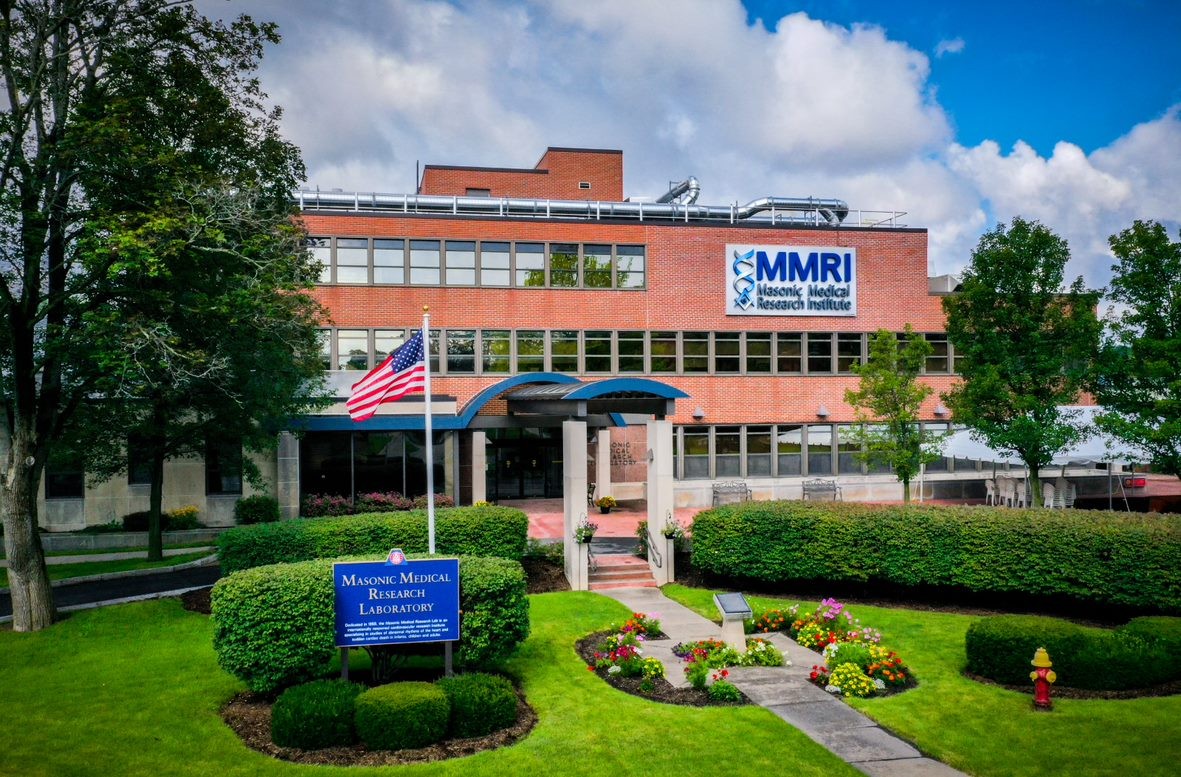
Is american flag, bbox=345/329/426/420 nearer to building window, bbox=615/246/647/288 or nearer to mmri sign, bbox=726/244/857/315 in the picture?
building window, bbox=615/246/647/288

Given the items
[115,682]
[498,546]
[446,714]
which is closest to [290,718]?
[446,714]

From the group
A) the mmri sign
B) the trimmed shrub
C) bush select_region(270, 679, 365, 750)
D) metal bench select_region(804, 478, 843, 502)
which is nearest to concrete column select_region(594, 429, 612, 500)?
metal bench select_region(804, 478, 843, 502)

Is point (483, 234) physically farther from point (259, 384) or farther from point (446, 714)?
point (446, 714)

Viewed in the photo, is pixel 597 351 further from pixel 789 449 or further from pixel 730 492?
pixel 789 449

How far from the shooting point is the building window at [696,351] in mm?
36375

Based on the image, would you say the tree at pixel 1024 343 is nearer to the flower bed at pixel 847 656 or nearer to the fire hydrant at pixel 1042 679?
the flower bed at pixel 847 656

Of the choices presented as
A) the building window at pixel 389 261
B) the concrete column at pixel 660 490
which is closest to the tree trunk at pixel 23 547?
the concrete column at pixel 660 490

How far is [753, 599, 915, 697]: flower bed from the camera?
1295cm

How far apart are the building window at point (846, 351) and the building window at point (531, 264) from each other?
1265cm

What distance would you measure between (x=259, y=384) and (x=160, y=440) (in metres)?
3.49

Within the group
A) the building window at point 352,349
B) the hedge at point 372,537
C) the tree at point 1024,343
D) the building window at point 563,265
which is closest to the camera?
the hedge at point 372,537

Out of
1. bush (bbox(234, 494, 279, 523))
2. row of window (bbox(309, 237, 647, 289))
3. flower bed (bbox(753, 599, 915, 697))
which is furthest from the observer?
row of window (bbox(309, 237, 647, 289))

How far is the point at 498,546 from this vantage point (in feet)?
A: 62.7

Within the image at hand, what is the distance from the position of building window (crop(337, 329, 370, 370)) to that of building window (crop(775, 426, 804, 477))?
16706mm
